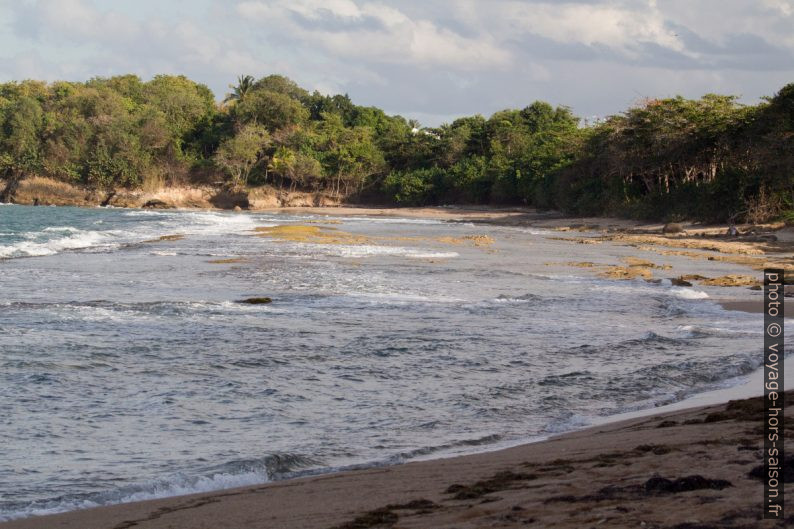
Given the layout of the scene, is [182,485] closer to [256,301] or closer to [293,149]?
[256,301]

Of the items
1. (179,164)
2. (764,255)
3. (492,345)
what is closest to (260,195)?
(179,164)

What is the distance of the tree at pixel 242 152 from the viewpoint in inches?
2817

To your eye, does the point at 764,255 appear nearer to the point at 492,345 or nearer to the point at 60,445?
the point at 492,345

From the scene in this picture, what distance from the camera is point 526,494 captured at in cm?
449

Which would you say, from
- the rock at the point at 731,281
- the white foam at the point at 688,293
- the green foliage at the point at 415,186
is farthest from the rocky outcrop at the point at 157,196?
the white foam at the point at 688,293

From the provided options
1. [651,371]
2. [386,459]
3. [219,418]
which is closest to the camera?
[386,459]

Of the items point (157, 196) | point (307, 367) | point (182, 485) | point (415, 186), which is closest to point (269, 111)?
point (157, 196)

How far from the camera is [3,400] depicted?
7637 millimetres

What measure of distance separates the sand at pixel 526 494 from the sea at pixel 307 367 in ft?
1.91

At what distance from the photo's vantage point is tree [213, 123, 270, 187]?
7156 cm

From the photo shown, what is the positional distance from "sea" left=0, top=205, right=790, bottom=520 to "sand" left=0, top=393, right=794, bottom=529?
0.58 metres

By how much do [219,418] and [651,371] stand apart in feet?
15.6

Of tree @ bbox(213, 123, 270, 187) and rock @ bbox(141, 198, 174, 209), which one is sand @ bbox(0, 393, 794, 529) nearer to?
tree @ bbox(213, 123, 270, 187)

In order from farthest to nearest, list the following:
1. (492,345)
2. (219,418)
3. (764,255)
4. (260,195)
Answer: (260,195), (764,255), (492,345), (219,418)
